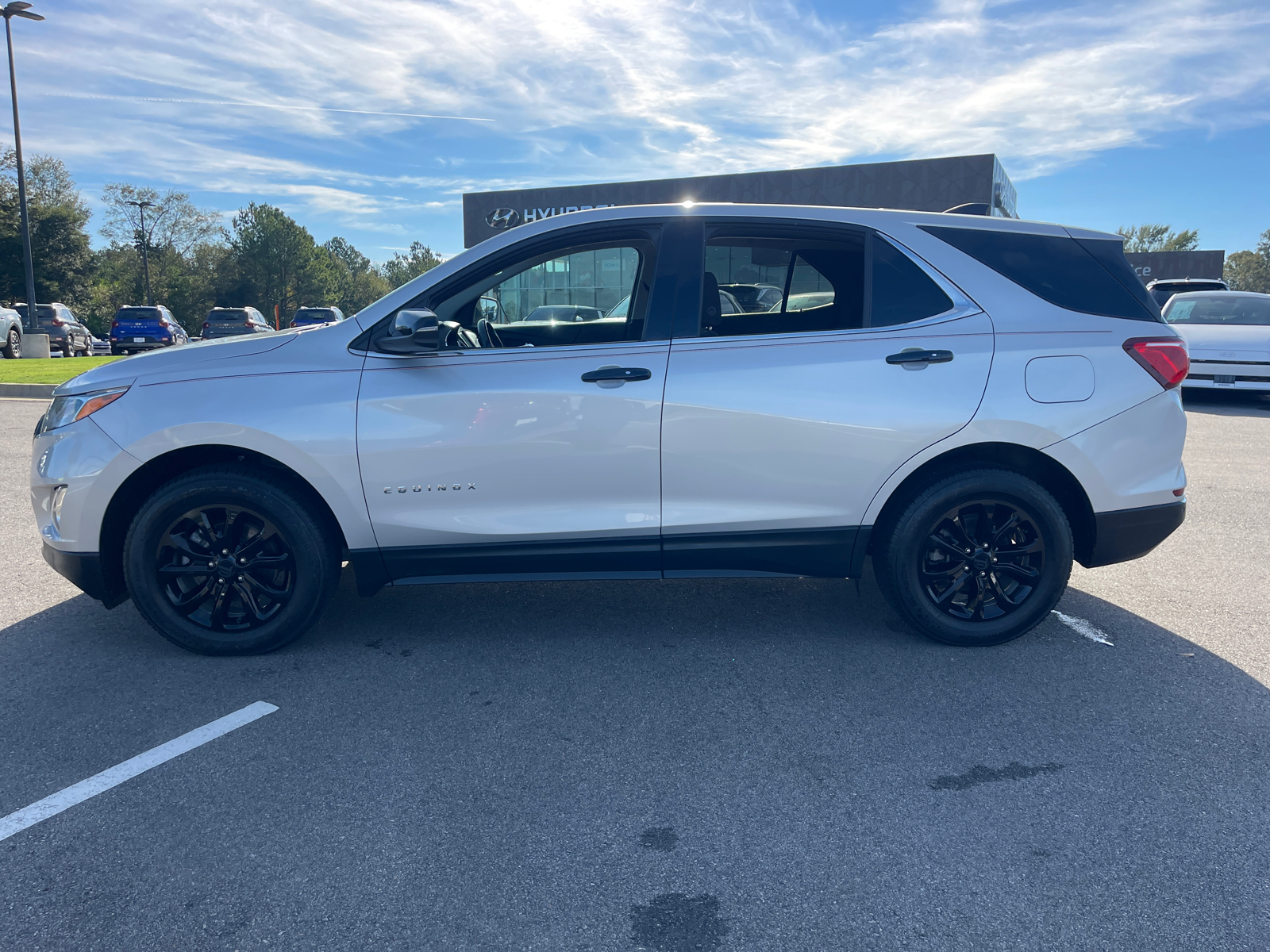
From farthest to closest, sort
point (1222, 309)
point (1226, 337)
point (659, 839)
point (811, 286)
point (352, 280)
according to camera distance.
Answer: point (352, 280) → point (1222, 309) → point (1226, 337) → point (811, 286) → point (659, 839)

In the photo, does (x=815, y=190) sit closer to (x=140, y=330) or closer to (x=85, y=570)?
(x=140, y=330)

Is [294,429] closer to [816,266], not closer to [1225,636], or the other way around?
[816,266]

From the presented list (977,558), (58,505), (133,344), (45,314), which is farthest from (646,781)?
(45,314)

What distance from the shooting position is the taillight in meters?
3.76

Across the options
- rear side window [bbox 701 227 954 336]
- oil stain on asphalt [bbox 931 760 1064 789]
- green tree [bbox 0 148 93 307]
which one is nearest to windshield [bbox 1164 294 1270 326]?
rear side window [bbox 701 227 954 336]

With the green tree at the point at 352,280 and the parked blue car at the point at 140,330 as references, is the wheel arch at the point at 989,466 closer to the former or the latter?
the parked blue car at the point at 140,330

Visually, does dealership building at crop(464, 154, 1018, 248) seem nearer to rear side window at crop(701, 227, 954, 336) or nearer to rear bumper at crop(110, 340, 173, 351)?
rear bumper at crop(110, 340, 173, 351)

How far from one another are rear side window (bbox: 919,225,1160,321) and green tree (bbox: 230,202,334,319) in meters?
78.8

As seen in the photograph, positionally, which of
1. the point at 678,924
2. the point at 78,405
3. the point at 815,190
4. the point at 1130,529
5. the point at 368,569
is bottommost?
the point at 678,924

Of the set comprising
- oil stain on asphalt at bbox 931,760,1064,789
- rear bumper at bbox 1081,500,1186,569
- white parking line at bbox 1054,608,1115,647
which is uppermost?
rear bumper at bbox 1081,500,1186,569

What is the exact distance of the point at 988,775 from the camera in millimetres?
2828

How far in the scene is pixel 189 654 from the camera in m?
3.86

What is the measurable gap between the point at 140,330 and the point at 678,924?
31.9m


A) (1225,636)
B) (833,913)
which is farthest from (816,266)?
(833,913)
